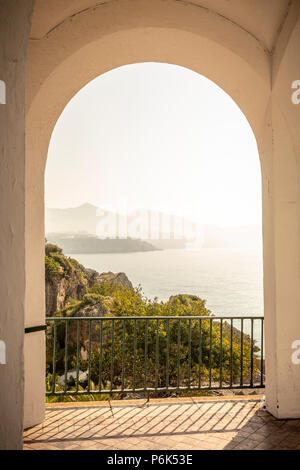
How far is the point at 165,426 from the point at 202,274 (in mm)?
36947

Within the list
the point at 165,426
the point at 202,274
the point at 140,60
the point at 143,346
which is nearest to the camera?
the point at 165,426

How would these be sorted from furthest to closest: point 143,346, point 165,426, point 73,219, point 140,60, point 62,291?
point 73,219 → point 62,291 → point 143,346 → point 140,60 → point 165,426

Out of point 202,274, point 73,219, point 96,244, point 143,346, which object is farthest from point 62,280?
point 202,274

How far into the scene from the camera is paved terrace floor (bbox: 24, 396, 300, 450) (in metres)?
3.28

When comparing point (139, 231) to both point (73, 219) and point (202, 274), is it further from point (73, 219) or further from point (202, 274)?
point (202, 274)

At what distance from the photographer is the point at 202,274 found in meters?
40.2

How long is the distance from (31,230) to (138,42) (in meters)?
2.08

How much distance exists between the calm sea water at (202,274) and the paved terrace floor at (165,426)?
28726 mm

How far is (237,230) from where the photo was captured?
42.3m

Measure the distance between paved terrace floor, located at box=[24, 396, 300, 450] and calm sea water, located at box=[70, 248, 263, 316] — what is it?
28726 millimetres

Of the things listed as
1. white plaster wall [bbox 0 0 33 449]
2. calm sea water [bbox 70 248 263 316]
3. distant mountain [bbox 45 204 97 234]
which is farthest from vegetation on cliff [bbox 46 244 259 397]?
distant mountain [bbox 45 204 97 234]

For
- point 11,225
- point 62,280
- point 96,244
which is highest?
point 96,244

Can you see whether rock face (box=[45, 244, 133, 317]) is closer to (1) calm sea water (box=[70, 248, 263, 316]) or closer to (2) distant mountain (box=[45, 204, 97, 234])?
(1) calm sea water (box=[70, 248, 263, 316])
